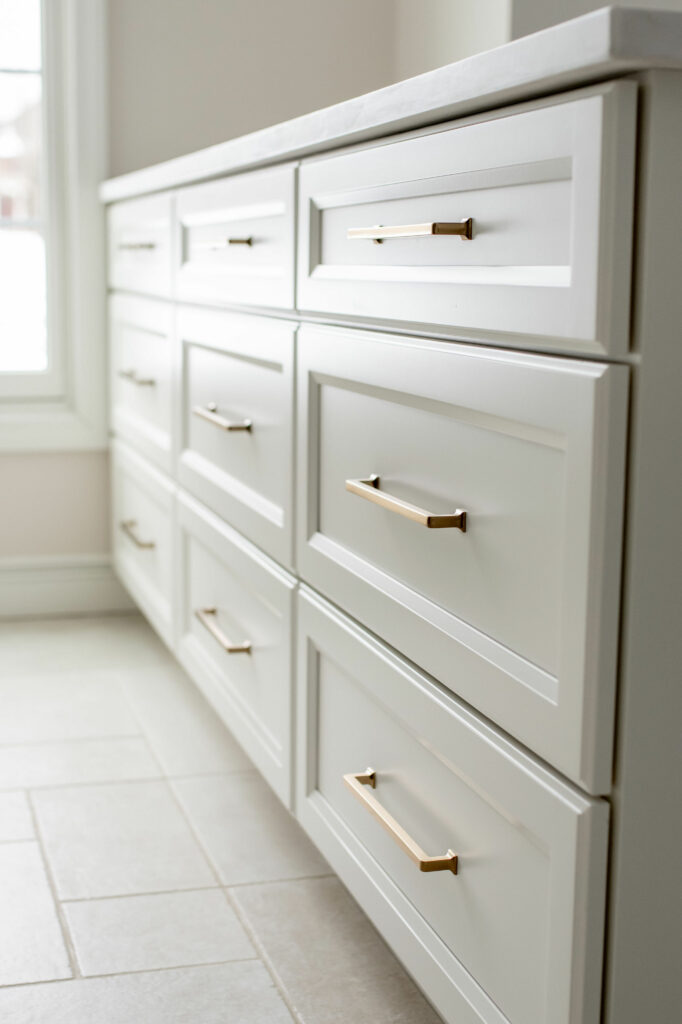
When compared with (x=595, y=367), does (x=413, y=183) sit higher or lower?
higher

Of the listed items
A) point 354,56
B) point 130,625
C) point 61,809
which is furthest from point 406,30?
point 61,809

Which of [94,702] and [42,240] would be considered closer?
[94,702]

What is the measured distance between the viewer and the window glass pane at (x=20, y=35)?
8.87 ft

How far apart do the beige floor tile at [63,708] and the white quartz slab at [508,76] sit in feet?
3.54

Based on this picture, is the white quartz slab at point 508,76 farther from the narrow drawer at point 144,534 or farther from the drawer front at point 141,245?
the narrow drawer at point 144,534

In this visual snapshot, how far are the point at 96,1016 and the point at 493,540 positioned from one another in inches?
26.9

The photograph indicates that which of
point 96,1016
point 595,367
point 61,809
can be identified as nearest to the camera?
point 595,367

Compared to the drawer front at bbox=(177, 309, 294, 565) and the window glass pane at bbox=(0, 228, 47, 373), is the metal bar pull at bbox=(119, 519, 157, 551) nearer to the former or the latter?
the drawer front at bbox=(177, 309, 294, 565)

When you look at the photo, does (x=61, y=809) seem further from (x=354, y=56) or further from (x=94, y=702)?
(x=354, y=56)

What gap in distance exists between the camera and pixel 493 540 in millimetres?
917

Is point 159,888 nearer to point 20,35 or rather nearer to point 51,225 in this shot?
point 51,225

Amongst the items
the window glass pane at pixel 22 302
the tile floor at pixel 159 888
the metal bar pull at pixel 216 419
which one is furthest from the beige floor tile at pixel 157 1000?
the window glass pane at pixel 22 302

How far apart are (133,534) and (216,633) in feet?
2.54

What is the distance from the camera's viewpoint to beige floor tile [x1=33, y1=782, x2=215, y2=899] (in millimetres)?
1546
